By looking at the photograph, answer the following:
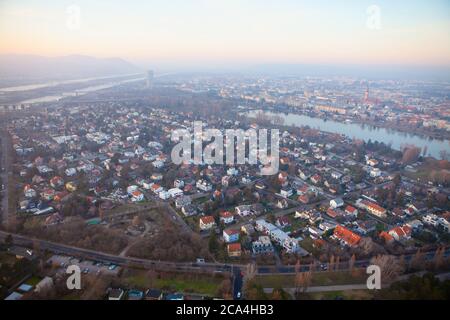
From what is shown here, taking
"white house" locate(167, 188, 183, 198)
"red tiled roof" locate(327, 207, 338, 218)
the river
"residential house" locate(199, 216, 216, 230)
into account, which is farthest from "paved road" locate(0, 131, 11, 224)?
the river

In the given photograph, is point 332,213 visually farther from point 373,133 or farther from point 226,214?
point 373,133

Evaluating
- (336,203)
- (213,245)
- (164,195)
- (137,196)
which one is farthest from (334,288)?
(137,196)

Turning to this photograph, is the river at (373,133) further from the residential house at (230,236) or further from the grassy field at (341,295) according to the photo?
the residential house at (230,236)

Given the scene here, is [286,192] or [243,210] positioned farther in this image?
[286,192]

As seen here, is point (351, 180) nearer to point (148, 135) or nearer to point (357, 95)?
point (148, 135)

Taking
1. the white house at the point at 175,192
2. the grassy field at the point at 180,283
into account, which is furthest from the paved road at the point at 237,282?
the white house at the point at 175,192

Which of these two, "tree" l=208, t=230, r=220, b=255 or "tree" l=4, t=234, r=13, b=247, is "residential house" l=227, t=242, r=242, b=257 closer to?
"tree" l=208, t=230, r=220, b=255
